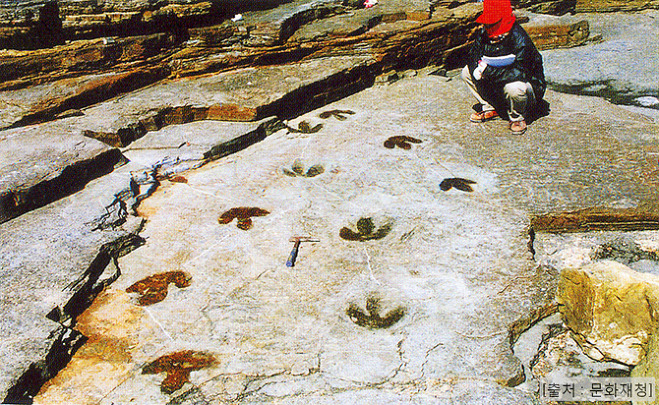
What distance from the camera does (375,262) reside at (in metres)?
2.20

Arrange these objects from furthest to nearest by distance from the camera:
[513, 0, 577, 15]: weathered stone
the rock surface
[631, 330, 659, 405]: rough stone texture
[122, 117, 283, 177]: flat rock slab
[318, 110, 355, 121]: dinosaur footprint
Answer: [513, 0, 577, 15]: weathered stone → [318, 110, 355, 121]: dinosaur footprint → [122, 117, 283, 177]: flat rock slab → the rock surface → [631, 330, 659, 405]: rough stone texture

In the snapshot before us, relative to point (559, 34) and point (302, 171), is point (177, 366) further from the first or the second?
point (559, 34)

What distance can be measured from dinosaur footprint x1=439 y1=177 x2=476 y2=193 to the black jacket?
883 millimetres

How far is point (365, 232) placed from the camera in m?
2.40

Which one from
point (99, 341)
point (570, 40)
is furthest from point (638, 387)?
point (570, 40)

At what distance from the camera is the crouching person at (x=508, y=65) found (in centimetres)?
321

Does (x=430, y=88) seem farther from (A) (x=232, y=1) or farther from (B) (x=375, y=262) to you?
(B) (x=375, y=262)

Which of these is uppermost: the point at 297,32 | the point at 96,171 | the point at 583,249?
the point at 297,32

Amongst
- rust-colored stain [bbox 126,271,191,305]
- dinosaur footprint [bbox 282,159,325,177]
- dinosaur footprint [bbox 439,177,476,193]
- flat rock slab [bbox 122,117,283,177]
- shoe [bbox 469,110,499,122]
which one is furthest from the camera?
shoe [bbox 469,110,499,122]

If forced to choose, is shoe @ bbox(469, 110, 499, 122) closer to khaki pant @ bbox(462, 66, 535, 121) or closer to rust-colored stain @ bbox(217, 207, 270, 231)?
khaki pant @ bbox(462, 66, 535, 121)

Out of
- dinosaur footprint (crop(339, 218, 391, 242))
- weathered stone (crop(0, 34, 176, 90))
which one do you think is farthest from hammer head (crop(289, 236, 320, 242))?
weathered stone (crop(0, 34, 176, 90))

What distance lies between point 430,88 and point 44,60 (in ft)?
9.27

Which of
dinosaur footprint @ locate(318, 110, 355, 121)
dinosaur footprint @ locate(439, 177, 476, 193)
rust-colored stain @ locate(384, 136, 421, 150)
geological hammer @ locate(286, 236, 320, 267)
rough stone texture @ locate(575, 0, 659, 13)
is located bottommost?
dinosaur footprint @ locate(439, 177, 476, 193)

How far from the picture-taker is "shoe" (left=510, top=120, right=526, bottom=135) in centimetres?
324
